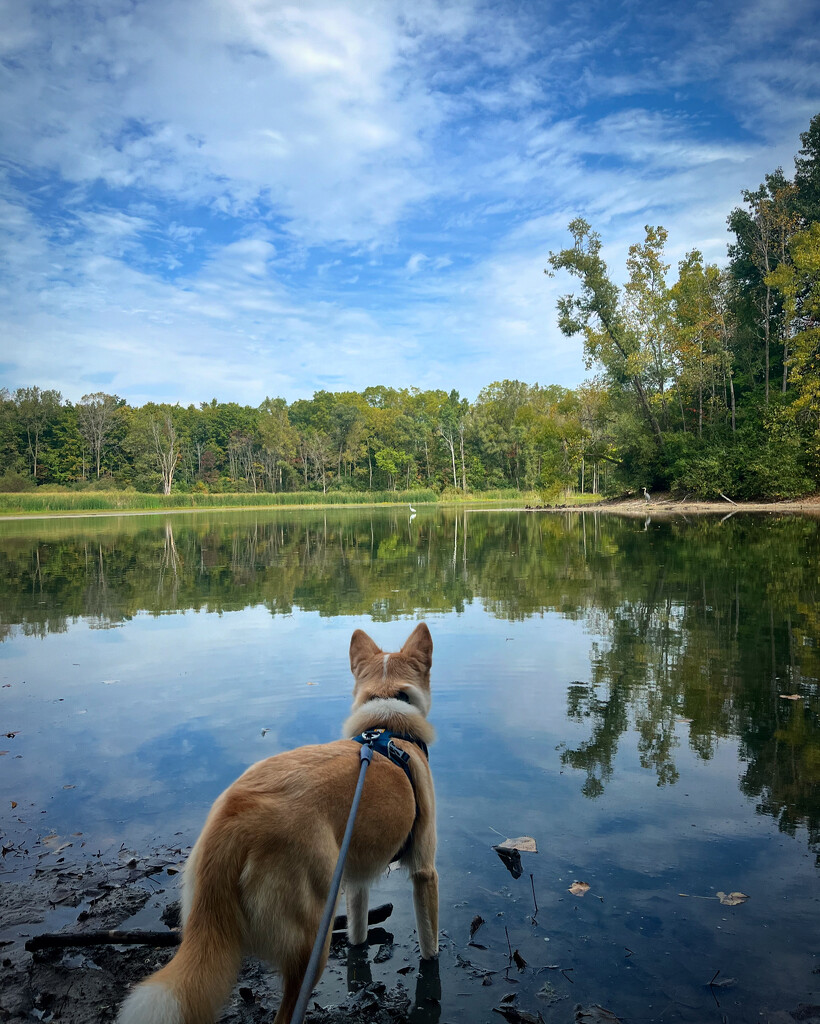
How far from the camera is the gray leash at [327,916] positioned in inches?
78.9

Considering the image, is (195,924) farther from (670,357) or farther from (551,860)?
(670,357)

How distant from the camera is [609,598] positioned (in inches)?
470

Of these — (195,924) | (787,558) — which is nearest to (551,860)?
(195,924)

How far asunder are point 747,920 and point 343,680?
4837 mm

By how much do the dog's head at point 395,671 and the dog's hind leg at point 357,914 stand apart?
2.79ft

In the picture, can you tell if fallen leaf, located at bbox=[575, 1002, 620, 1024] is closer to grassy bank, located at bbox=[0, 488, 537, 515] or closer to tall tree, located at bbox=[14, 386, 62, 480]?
grassy bank, located at bbox=[0, 488, 537, 515]

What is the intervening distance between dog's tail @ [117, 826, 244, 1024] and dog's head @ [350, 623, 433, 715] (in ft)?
4.04

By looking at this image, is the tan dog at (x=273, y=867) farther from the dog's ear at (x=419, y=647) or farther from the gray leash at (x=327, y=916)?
the dog's ear at (x=419, y=647)

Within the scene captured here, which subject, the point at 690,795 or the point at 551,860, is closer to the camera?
the point at 551,860

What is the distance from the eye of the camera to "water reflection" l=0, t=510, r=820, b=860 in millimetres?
5547

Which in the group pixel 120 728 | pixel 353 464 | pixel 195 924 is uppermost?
pixel 353 464

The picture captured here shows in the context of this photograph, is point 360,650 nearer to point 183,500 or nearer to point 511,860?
point 511,860

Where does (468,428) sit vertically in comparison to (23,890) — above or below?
above

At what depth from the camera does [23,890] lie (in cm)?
351
